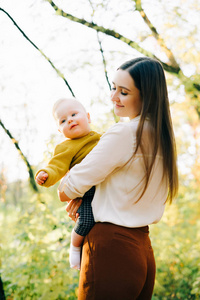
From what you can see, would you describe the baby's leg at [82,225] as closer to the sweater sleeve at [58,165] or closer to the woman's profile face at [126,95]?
the sweater sleeve at [58,165]

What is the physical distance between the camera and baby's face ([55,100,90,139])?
1.64 meters

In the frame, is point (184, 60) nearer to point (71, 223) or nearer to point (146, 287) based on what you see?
point (71, 223)

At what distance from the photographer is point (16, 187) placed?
16812mm

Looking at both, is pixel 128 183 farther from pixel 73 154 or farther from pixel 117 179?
pixel 73 154

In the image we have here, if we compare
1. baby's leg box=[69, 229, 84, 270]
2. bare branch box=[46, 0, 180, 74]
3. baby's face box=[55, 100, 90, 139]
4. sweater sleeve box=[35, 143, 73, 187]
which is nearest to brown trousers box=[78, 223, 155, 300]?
baby's leg box=[69, 229, 84, 270]

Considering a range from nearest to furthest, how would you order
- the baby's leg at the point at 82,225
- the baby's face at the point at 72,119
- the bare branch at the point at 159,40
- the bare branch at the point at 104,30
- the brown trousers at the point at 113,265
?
the brown trousers at the point at 113,265 → the baby's leg at the point at 82,225 → the baby's face at the point at 72,119 → the bare branch at the point at 104,30 → the bare branch at the point at 159,40

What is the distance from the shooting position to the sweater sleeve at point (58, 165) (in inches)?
58.1

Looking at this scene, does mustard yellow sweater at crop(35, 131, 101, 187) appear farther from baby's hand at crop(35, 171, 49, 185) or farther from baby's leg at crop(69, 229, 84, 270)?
baby's leg at crop(69, 229, 84, 270)

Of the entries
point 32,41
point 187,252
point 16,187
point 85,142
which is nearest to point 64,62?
point 32,41

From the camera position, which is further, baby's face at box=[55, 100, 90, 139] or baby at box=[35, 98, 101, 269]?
baby's face at box=[55, 100, 90, 139]

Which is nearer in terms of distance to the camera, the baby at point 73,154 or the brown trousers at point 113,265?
the brown trousers at point 113,265

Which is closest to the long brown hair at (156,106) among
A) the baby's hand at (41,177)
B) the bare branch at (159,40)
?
the baby's hand at (41,177)

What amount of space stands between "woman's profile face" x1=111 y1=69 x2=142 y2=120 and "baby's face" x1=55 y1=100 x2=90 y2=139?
9.6 inches

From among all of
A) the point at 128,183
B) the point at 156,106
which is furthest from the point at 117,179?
the point at 156,106
